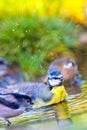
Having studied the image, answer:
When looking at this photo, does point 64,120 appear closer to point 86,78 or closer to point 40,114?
point 40,114

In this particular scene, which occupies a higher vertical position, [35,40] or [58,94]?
[35,40]

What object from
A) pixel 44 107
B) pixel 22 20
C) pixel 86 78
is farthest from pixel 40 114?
pixel 22 20

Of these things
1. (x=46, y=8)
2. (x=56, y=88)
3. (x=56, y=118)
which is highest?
(x=46, y=8)

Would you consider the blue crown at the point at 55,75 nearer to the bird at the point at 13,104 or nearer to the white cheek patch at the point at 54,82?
the white cheek patch at the point at 54,82

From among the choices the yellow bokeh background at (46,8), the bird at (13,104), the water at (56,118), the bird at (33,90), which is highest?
the yellow bokeh background at (46,8)

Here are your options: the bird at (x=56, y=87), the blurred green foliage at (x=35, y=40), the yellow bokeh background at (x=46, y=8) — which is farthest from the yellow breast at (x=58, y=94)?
the yellow bokeh background at (x=46, y=8)

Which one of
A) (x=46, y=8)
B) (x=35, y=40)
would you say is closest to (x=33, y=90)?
(x=35, y=40)

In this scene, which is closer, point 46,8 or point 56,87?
point 56,87

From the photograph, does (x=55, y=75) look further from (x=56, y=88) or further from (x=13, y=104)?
(x=13, y=104)
